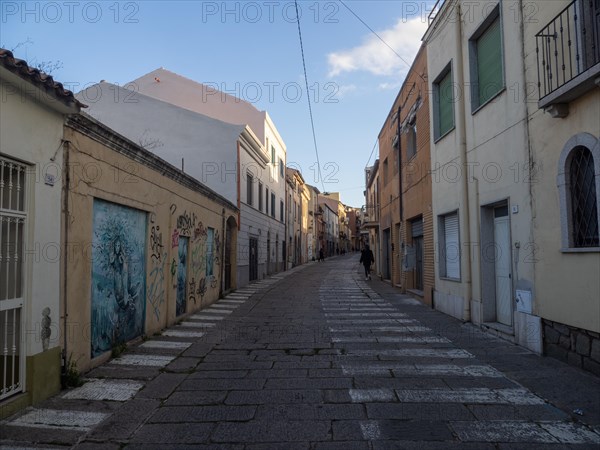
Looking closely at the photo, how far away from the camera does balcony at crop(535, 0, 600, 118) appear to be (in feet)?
18.2

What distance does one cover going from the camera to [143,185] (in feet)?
26.4

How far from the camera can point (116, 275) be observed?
701cm

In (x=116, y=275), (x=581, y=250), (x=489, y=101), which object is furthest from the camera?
(x=489, y=101)

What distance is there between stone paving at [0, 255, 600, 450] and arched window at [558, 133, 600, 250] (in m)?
1.62

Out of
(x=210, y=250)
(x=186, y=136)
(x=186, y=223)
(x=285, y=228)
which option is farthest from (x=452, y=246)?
(x=285, y=228)

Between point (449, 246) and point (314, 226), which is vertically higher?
point (314, 226)

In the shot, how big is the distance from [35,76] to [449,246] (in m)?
9.14

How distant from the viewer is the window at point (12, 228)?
4.51 meters

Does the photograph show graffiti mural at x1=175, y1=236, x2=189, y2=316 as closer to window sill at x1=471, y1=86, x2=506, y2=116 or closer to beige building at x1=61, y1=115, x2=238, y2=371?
beige building at x1=61, y1=115, x2=238, y2=371

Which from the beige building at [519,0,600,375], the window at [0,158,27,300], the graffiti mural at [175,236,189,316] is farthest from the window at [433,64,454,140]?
the window at [0,158,27,300]

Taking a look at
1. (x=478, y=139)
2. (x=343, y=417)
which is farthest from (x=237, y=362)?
(x=478, y=139)

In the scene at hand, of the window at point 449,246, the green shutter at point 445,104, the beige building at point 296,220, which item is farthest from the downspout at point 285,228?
the green shutter at point 445,104

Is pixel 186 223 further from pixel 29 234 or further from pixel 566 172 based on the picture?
pixel 566 172

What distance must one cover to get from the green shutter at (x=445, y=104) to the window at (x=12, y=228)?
28.7 feet
